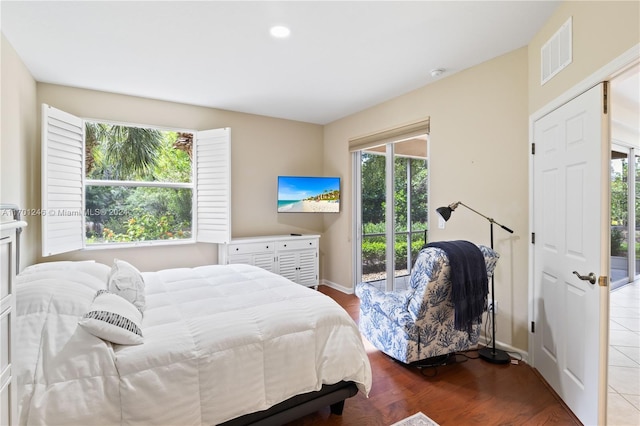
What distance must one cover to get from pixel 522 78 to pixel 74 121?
442 centimetres

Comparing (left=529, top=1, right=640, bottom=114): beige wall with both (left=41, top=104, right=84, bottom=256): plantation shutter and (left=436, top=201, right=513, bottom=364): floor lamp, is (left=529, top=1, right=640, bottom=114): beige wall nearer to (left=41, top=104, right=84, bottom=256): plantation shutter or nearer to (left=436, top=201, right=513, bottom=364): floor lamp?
(left=436, top=201, right=513, bottom=364): floor lamp

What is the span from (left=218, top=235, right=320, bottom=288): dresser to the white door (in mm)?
2934

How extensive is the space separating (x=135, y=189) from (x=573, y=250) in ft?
14.4

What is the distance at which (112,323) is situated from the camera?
1488 millimetres

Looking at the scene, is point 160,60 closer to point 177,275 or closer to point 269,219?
point 177,275

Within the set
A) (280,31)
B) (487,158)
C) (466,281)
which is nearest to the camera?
(466,281)

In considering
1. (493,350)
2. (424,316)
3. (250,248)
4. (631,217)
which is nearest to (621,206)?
(631,217)

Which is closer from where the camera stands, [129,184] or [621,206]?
[129,184]

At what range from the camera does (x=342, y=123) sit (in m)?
4.91

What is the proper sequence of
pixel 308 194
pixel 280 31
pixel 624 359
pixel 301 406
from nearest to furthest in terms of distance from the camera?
pixel 301 406 → pixel 280 31 → pixel 624 359 → pixel 308 194

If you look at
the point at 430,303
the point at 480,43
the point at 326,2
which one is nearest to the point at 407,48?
→ the point at 480,43

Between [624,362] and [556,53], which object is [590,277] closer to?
[556,53]

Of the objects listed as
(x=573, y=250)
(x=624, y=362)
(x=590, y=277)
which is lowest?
(x=624, y=362)

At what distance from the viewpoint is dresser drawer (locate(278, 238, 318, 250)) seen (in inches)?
179
